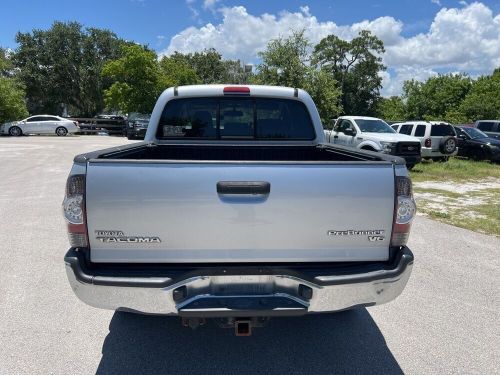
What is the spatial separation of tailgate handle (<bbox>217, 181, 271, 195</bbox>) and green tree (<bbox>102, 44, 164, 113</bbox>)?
31471mm

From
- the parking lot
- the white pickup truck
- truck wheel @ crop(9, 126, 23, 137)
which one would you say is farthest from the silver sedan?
the parking lot

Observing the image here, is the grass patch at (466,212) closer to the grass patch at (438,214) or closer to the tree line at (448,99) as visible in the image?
the grass patch at (438,214)

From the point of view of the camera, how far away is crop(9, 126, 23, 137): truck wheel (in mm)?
30156

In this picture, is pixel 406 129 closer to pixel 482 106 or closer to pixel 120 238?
pixel 120 238

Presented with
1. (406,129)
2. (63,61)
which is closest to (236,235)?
(406,129)

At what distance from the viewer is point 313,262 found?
262cm

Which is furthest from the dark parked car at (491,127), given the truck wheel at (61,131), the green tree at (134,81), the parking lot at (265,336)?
the truck wheel at (61,131)

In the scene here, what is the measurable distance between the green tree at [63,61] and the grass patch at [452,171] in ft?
123

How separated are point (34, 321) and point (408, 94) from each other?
139ft

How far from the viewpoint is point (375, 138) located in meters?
13.8

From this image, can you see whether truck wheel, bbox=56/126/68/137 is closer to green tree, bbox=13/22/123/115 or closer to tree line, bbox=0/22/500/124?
tree line, bbox=0/22/500/124

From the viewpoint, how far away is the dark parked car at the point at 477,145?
18.1m

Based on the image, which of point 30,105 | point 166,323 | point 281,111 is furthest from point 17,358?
point 30,105

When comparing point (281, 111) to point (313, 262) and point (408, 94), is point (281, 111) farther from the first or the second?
point (408, 94)
